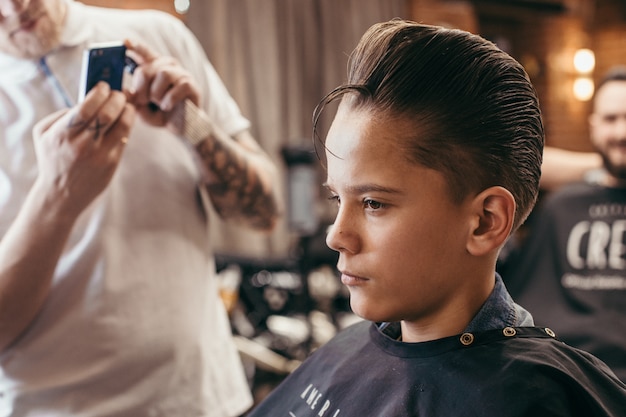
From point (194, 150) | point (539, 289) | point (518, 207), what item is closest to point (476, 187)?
point (518, 207)

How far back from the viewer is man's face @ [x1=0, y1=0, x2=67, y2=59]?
1.20 metres

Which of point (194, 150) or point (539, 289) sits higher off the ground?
point (194, 150)

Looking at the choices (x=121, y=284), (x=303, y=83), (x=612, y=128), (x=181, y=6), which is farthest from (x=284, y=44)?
(x=121, y=284)

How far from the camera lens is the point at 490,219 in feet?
3.21

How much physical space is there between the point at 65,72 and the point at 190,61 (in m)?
0.29

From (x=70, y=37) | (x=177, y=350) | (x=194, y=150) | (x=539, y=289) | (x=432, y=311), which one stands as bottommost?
(x=539, y=289)

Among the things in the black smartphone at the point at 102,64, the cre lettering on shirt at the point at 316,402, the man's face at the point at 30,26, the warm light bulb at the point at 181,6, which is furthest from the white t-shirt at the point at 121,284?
the warm light bulb at the point at 181,6

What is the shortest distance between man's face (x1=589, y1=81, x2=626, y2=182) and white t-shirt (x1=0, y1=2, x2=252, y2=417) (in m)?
1.87

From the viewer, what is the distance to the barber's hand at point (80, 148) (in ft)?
3.88

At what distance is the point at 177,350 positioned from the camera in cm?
137

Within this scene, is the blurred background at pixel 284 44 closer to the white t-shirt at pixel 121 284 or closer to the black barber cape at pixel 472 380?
the white t-shirt at pixel 121 284

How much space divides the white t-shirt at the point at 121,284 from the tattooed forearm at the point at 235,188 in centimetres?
6

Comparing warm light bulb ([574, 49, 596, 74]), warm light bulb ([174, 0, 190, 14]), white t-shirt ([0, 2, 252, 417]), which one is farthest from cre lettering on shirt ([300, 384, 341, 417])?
warm light bulb ([574, 49, 596, 74])

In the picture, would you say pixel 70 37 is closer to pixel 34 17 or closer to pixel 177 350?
pixel 34 17
